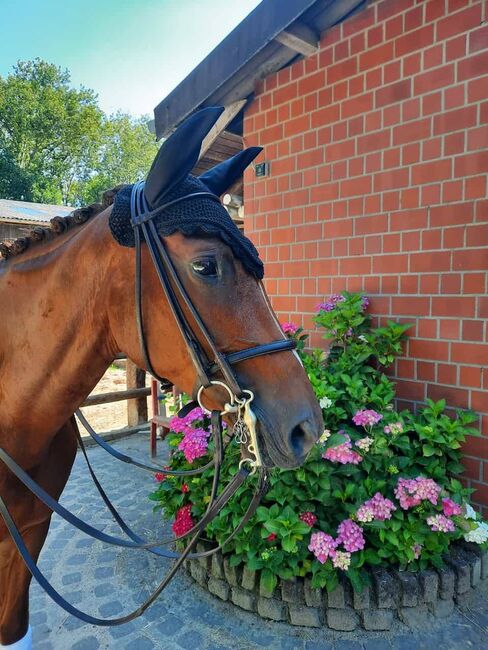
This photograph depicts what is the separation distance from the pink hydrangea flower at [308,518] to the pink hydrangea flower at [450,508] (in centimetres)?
72

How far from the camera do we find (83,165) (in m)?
35.7

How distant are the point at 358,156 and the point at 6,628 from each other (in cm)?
364

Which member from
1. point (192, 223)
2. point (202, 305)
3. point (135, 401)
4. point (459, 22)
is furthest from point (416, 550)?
point (135, 401)

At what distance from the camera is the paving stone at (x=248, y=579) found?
7.76ft

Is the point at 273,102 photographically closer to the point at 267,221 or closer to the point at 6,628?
the point at 267,221

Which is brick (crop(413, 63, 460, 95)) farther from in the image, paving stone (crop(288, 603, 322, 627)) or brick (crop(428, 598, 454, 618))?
paving stone (crop(288, 603, 322, 627))

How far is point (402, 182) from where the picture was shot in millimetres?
2924

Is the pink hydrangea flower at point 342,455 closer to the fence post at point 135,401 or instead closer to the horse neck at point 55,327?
the horse neck at point 55,327

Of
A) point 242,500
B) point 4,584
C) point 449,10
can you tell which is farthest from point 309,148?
point 4,584

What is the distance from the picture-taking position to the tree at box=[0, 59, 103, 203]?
29.2m

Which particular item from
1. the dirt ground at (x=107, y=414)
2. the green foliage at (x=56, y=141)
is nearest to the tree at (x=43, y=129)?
the green foliage at (x=56, y=141)

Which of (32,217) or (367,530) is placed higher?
(32,217)

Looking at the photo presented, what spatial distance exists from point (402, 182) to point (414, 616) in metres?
2.80

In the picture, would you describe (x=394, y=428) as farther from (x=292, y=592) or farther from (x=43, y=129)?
(x=43, y=129)
